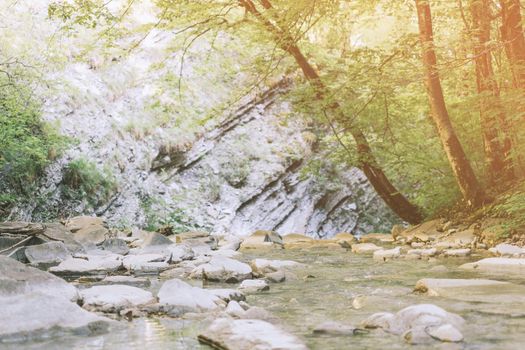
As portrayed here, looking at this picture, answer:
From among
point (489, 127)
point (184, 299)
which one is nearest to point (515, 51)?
point (489, 127)

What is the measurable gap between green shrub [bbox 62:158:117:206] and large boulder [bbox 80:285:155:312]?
1032 centimetres

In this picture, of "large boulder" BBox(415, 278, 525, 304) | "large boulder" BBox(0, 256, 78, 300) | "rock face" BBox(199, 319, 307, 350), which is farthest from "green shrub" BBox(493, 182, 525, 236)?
"large boulder" BBox(0, 256, 78, 300)

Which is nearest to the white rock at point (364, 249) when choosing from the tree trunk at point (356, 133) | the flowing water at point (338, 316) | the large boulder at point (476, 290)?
the tree trunk at point (356, 133)

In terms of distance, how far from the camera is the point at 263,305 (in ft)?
11.6

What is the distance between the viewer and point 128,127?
596 inches

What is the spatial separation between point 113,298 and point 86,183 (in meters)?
10.7

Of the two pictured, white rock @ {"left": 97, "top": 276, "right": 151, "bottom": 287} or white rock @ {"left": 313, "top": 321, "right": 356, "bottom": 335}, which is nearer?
white rock @ {"left": 313, "top": 321, "right": 356, "bottom": 335}

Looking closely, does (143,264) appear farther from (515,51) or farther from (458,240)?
(515,51)

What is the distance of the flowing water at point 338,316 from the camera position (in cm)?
240

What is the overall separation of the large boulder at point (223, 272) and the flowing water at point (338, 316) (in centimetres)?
23

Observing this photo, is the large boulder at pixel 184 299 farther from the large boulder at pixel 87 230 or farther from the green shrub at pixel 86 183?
the green shrub at pixel 86 183

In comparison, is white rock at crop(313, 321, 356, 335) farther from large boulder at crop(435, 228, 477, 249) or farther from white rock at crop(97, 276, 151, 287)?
large boulder at crop(435, 228, 477, 249)

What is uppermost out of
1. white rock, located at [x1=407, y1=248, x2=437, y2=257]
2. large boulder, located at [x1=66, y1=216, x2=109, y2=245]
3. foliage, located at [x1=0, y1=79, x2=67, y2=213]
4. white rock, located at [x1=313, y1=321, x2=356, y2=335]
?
foliage, located at [x1=0, y1=79, x2=67, y2=213]

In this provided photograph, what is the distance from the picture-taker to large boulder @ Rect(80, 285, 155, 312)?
3.29 m
